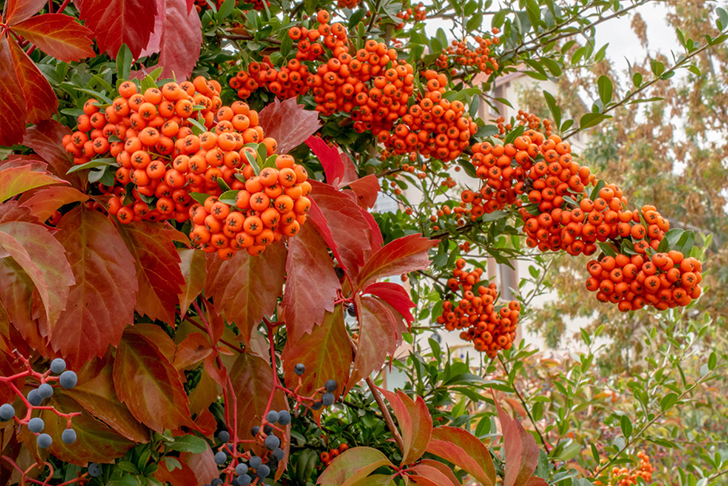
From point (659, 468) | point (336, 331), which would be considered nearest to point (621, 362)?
point (659, 468)

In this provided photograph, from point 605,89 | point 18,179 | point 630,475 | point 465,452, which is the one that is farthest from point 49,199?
point 630,475

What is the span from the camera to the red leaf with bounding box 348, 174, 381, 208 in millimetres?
819

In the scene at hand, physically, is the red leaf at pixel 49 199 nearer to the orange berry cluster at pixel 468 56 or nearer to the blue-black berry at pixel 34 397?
the blue-black berry at pixel 34 397

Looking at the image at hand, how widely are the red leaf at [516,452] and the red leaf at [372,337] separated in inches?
6.6

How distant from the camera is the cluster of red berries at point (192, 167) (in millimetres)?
468

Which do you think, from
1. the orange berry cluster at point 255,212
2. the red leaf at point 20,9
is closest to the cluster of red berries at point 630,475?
the orange berry cluster at point 255,212

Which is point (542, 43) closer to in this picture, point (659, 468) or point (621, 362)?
point (659, 468)

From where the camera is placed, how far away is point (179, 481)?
0.76m

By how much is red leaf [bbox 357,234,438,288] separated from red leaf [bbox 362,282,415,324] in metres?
0.02

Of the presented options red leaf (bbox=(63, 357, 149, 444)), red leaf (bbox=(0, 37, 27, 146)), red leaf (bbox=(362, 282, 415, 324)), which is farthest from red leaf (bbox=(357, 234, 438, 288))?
red leaf (bbox=(0, 37, 27, 146))

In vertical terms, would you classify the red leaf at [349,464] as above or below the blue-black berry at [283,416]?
below

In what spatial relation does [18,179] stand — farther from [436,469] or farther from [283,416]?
[436,469]

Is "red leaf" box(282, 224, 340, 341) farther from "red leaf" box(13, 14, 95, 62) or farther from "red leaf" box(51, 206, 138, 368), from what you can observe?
"red leaf" box(13, 14, 95, 62)

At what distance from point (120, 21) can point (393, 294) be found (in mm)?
486
